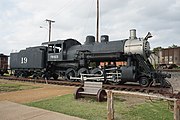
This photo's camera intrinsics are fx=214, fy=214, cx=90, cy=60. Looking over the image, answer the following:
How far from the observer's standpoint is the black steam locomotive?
1267cm

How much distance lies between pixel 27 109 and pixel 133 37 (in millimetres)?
9000

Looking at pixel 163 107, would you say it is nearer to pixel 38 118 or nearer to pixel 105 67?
pixel 38 118

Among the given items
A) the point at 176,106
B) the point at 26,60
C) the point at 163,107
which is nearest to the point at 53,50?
the point at 26,60

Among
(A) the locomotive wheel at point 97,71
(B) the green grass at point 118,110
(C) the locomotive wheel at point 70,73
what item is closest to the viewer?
(B) the green grass at point 118,110

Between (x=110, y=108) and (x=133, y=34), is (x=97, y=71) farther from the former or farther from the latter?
(x=110, y=108)

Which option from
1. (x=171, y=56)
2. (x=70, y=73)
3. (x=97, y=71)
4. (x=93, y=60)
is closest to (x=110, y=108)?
(x=97, y=71)

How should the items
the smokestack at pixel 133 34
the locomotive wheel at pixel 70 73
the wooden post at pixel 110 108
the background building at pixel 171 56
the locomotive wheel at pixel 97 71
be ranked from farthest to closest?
the background building at pixel 171 56 < the locomotive wheel at pixel 70 73 < the locomotive wheel at pixel 97 71 < the smokestack at pixel 133 34 < the wooden post at pixel 110 108

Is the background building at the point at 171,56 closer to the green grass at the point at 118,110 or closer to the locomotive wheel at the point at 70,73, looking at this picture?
the locomotive wheel at the point at 70,73

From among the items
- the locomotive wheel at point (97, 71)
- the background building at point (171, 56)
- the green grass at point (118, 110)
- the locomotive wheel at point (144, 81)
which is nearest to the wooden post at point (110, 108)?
the green grass at point (118, 110)

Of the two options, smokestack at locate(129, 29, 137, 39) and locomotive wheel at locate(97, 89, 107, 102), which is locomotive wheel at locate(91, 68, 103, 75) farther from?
locomotive wheel at locate(97, 89, 107, 102)

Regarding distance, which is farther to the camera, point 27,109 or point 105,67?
point 105,67

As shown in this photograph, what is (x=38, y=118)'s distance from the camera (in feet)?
19.6

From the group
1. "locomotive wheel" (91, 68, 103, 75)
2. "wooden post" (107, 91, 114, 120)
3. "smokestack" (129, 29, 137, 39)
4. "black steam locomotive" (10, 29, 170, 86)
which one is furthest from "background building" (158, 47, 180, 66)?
"wooden post" (107, 91, 114, 120)

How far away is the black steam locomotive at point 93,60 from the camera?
12.7m
